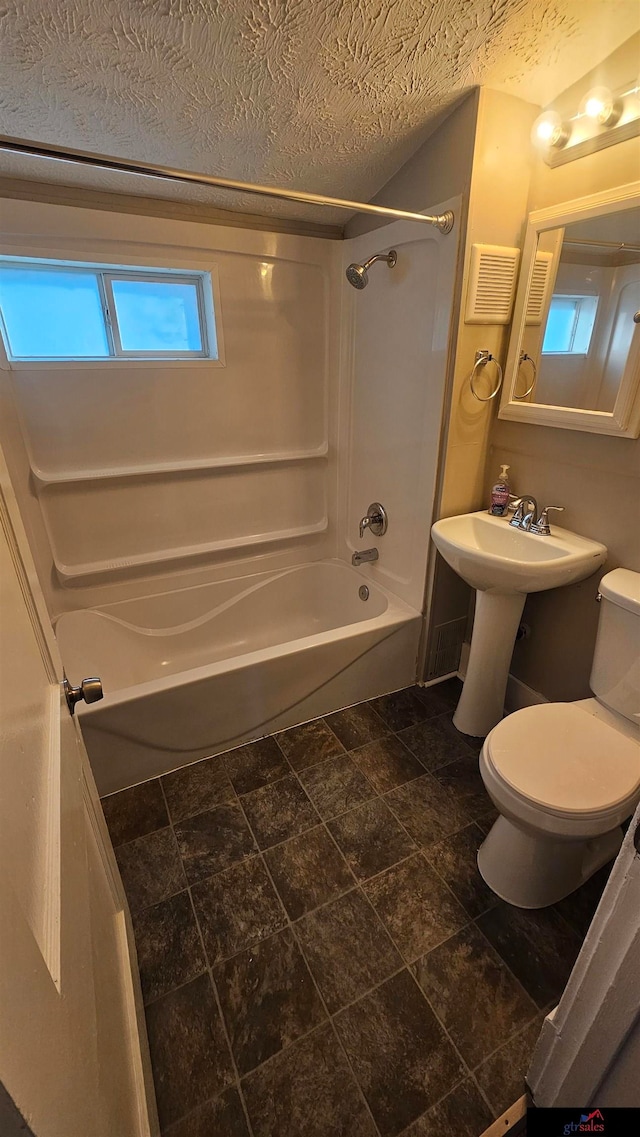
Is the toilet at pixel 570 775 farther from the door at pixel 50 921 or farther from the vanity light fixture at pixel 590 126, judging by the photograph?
the vanity light fixture at pixel 590 126

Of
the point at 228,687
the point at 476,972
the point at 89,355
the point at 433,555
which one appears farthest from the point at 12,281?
the point at 476,972

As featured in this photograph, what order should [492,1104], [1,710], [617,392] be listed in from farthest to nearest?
[617,392], [492,1104], [1,710]

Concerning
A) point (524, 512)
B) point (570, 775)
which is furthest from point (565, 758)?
point (524, 512)

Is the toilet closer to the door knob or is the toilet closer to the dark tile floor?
the dark tile floor

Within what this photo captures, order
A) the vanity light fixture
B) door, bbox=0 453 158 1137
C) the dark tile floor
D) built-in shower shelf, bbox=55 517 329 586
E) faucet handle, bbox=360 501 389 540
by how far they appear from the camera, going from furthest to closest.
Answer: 1. faucet handle, bbox=360 501 389 540
2. built-in shower shelf, bbox=55 517 329 586
3. the vanity light fixture
4. the dark tile floor
5. door, bbox=0 453 158 1137

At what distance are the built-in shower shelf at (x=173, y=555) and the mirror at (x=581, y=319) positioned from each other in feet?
4.23

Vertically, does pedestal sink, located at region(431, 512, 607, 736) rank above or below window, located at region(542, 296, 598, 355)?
below

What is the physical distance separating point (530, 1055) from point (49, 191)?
2.89 m

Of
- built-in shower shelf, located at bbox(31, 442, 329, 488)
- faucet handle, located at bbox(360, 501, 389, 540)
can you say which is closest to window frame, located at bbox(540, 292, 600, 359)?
faucet handle, located at bbox(360, 501, 389, 540)

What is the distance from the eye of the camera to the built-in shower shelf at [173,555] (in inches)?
85.3

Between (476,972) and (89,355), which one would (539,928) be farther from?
(89,355)

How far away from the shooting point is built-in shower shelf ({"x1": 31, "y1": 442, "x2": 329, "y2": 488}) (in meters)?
2.00

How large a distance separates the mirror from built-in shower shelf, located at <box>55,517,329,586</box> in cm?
129

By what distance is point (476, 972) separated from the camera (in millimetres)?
1226
